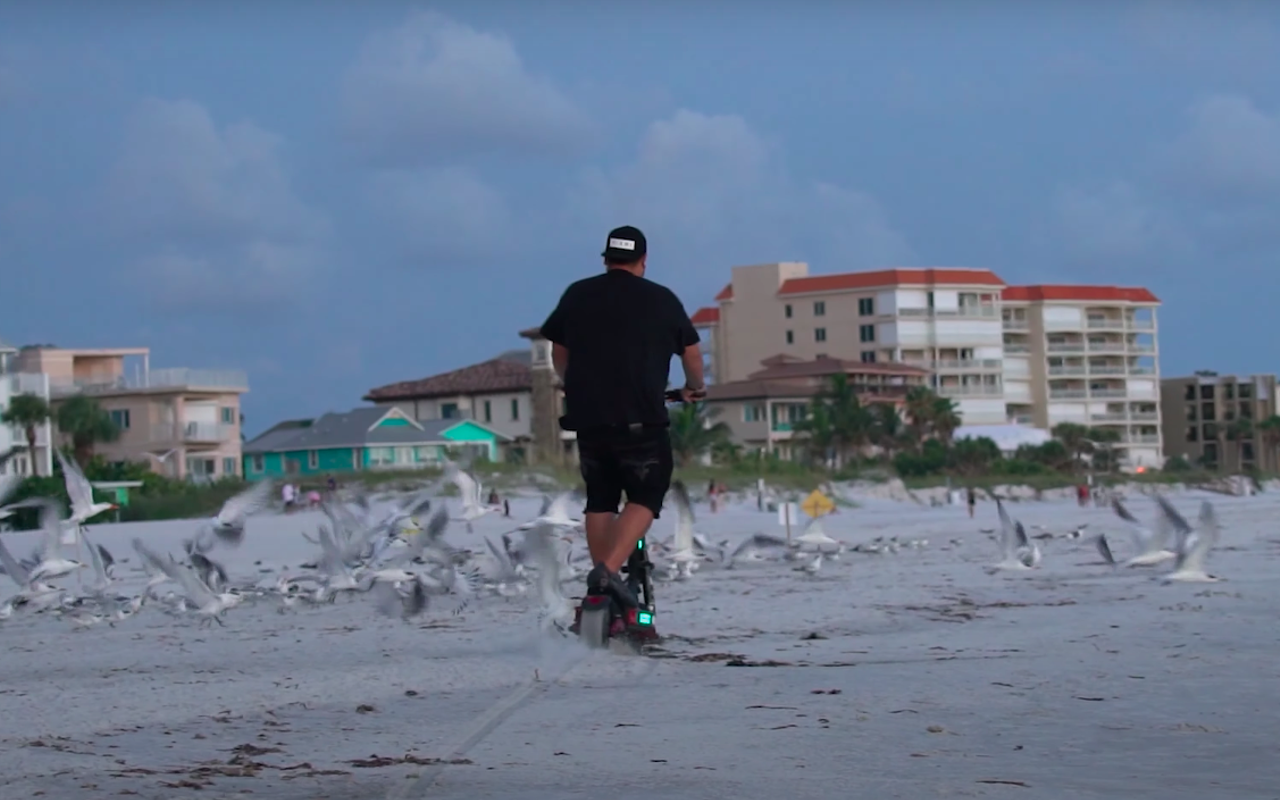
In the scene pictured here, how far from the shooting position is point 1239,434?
372 feet

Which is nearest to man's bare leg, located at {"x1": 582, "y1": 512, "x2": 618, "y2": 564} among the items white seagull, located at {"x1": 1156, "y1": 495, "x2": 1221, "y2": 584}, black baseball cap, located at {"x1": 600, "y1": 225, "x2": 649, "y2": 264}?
black baseball cap, located at {"x1": 600, "y1": 225, "x2": 649, "y2": 264}

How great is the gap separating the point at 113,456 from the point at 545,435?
64.3 ft

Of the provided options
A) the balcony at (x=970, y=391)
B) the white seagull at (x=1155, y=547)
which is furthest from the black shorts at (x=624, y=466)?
the balcony at (x=970, y=391)

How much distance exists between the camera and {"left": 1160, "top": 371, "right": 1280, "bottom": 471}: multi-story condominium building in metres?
118

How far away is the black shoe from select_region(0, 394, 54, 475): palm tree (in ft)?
190

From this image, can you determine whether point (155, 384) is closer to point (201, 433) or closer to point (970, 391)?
point (201, 433)

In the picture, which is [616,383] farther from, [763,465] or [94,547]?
[763,465]

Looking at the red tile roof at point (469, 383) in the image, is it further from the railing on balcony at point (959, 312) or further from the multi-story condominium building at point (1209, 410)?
the multi-story condominium building at point (1209, 410)

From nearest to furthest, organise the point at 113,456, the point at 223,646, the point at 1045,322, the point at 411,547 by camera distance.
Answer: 1. the point at 223,646
2. the point at 411,547
3. the point at 113,456
4. the point at 1045,322

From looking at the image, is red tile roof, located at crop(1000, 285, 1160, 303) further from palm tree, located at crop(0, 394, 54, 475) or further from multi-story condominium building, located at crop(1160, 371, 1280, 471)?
palm tree, located at crop(0, 394, 54, 475)

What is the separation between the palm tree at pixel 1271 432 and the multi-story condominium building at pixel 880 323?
64.8ft

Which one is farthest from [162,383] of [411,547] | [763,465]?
[411,547]

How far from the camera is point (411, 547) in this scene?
1406 cm

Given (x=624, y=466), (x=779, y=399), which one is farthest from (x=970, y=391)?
(x=624, y=466)
